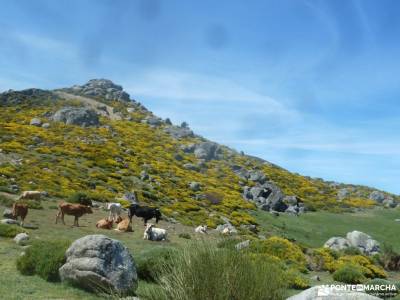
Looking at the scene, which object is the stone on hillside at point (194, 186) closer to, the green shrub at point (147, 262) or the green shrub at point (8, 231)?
the green shrub at point (8, 231)

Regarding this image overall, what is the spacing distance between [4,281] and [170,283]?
834 centimetres

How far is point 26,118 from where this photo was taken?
91125mm

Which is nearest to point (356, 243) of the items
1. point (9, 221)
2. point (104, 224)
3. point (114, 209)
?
point (114, 209)

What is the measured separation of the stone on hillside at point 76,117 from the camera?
308ft

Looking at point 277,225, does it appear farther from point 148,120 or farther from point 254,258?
point 148,120

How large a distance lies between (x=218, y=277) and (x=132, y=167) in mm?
61193

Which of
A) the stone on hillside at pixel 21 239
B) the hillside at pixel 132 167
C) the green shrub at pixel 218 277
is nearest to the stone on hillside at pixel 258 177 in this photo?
the hillside at pixel 132 167

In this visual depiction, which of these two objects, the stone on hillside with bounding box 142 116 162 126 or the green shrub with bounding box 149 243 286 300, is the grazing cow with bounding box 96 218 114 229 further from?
the stone on hillside with bounding box 142 116 162 126

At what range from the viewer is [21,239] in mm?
19391

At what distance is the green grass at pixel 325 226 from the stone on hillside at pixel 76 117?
4837 cm

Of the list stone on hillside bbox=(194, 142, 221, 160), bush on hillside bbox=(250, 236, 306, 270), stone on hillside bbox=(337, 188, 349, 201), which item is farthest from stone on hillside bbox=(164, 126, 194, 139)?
bush on hillside bbox=(250, 236, 306, 270)

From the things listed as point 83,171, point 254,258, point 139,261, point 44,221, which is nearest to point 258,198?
point 83,171

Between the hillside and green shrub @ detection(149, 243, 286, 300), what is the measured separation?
33.0m

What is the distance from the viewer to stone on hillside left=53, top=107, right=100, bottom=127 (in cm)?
9394
